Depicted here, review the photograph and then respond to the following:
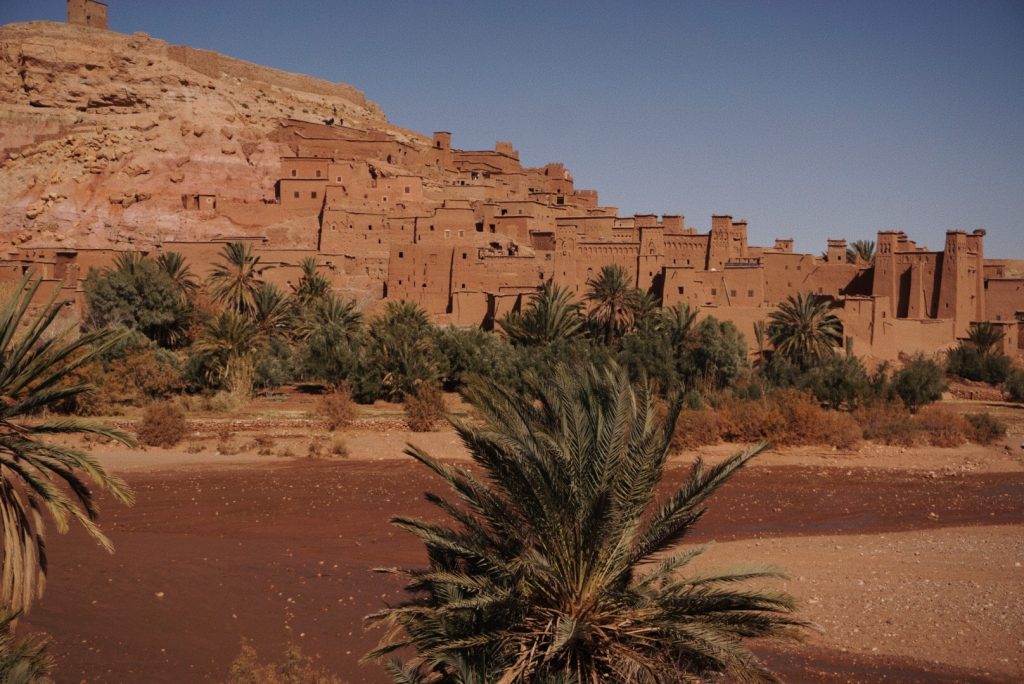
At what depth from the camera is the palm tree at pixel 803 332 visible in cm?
2642

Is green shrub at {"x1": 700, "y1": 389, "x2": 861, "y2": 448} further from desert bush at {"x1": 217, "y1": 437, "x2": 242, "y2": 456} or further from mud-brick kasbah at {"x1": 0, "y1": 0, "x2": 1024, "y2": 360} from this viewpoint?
desert bush at {"x1": 217, "y1": 437, "x2": 242, "y2": 456}

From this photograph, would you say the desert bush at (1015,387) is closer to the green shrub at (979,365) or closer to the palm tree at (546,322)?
the green shrub at (979,365)

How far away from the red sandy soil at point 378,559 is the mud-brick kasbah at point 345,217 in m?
9.06

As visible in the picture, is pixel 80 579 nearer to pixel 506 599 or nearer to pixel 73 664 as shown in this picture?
pixel 73 664

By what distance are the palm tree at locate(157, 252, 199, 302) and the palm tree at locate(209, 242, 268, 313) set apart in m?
0.71

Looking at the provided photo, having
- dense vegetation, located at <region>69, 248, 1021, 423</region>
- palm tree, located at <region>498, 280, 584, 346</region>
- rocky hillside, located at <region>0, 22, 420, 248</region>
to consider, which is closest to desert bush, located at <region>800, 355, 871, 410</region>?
dense vegetation, located at <region>69, 248, 1021, 423</region>

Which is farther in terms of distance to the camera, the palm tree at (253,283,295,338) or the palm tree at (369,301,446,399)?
the palm tree at (253,283,295,338)

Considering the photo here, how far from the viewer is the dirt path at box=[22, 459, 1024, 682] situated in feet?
33.6

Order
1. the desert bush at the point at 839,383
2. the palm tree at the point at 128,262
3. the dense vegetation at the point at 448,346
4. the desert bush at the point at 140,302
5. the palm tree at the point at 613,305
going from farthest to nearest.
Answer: the palm tree at the point at 128,262
the palm tree at the point at 613,305
the desert bush at the point at 140,302
the desert bush at the point at 839,383
the dense vegetation at the point at 448,346

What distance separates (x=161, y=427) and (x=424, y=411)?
551cm

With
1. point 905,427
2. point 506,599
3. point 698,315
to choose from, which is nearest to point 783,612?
point 506,599

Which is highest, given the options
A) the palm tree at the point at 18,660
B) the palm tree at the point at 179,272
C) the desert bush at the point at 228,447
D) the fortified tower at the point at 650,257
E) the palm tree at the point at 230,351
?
the fortified tower at the point at 650,257

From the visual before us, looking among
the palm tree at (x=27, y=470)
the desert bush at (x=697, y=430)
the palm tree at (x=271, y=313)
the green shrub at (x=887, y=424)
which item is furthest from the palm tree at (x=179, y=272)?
the palm tree at (x=27, y=470)

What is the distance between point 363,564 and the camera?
13.3m
